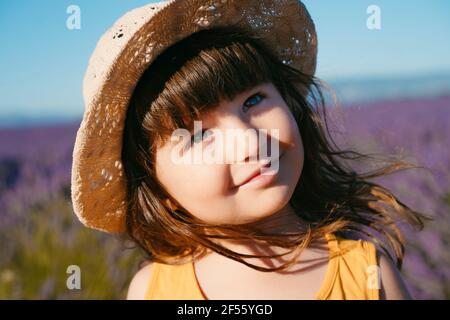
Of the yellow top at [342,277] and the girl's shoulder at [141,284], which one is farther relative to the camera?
the girl's shoulder at [141,284]

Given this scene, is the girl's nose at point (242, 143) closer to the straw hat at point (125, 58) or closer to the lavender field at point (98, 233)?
the straw hat at point (125, 58)

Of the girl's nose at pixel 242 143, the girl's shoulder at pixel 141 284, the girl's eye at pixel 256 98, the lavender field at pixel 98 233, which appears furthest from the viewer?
the lavender field at pixel 98 233

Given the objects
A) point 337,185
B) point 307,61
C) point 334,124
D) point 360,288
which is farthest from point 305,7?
point 360,288

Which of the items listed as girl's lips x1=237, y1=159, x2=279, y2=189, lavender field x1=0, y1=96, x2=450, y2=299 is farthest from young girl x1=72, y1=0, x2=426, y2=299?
lavender field x1=0, y1=96, x2=450, y2=299

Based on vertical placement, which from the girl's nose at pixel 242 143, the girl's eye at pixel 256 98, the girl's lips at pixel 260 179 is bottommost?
the girl's lips at pixel 260 179

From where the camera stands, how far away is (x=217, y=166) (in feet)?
4.46

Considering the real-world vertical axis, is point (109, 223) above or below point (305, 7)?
below

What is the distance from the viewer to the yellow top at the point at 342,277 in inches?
57.7

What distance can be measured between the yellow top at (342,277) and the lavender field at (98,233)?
43 cm

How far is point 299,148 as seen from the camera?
4.82 feet

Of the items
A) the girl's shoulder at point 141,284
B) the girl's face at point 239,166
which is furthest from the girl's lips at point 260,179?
the girl's shoulder at point 141,284
